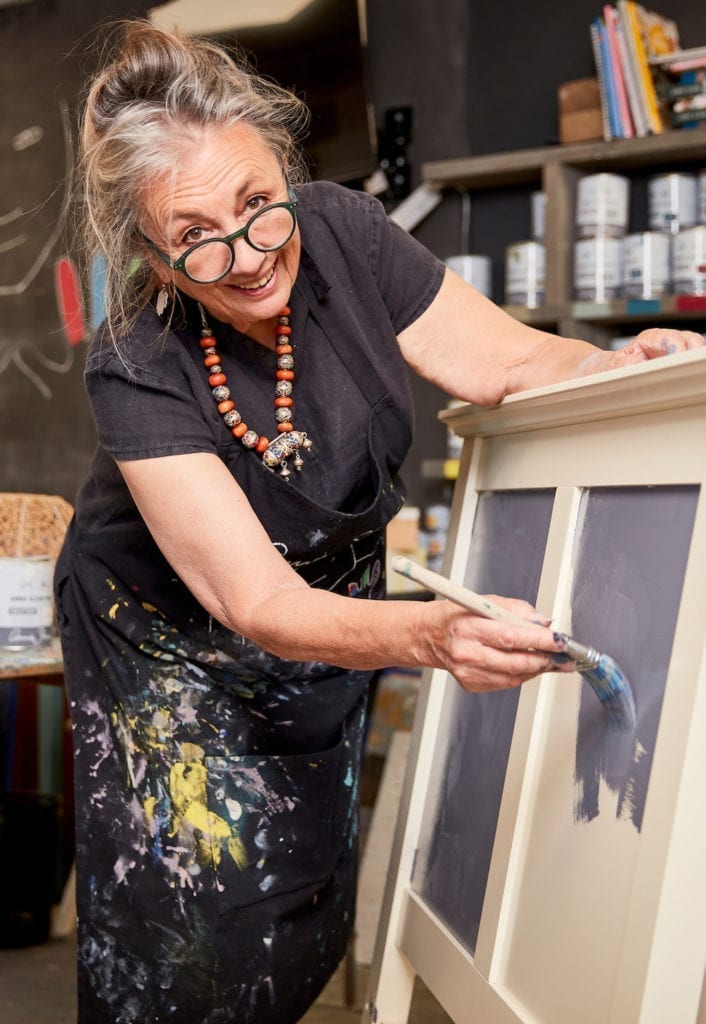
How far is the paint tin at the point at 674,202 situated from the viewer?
293 cm

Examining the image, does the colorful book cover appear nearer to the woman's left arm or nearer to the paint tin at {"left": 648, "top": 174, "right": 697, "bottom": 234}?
the paint tin at {"left": 648, "top": 174, "right": 697, "bottom": 234}

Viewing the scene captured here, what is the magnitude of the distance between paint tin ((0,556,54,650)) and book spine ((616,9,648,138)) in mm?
1925

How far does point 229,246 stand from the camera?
3.90 feet

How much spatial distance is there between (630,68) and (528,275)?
610 millimetres

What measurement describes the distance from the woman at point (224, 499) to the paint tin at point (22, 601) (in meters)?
0.70

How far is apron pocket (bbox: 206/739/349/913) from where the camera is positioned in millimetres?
1399

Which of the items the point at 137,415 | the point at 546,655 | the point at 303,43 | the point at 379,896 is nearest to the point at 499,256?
the point at 303,43

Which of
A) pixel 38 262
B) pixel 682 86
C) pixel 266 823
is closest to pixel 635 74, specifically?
pixel 682 86

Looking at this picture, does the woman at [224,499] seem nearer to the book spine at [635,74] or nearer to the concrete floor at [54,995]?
the concrete floor at [54,995]

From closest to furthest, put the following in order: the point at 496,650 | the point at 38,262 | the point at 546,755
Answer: the point at 496,650 < the point at 546,755 < the point at 38,262

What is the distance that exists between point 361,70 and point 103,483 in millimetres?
2578

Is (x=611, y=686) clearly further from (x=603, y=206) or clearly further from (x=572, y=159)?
(x=572, y=159)

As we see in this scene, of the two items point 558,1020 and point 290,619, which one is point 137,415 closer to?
point 290,619

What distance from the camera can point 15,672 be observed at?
2.10m
